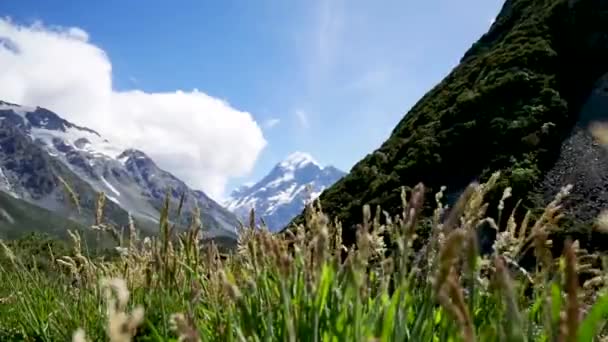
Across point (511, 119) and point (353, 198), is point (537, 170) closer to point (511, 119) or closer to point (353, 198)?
point (511, 119)

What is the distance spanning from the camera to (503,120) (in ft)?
130

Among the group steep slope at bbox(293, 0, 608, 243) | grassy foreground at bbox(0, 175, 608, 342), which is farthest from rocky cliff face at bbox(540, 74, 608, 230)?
grassy foreground at bbox(0, 175, 608, 342)

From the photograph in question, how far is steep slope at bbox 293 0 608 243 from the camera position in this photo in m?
36.9

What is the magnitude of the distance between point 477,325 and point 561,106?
39075 mm

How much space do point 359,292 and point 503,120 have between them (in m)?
39.6

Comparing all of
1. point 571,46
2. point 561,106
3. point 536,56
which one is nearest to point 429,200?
point 561,106

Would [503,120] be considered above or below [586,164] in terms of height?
above

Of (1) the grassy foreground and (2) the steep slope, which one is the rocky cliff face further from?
(1) the grassy foreground

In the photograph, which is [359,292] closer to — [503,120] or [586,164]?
[586,164]

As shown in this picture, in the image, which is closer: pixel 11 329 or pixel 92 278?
pixel 92 278

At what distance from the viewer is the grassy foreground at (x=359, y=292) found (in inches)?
45.9

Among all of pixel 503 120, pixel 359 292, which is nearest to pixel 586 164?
pixel 503 120

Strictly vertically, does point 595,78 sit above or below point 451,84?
below

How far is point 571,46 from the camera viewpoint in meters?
45.1
